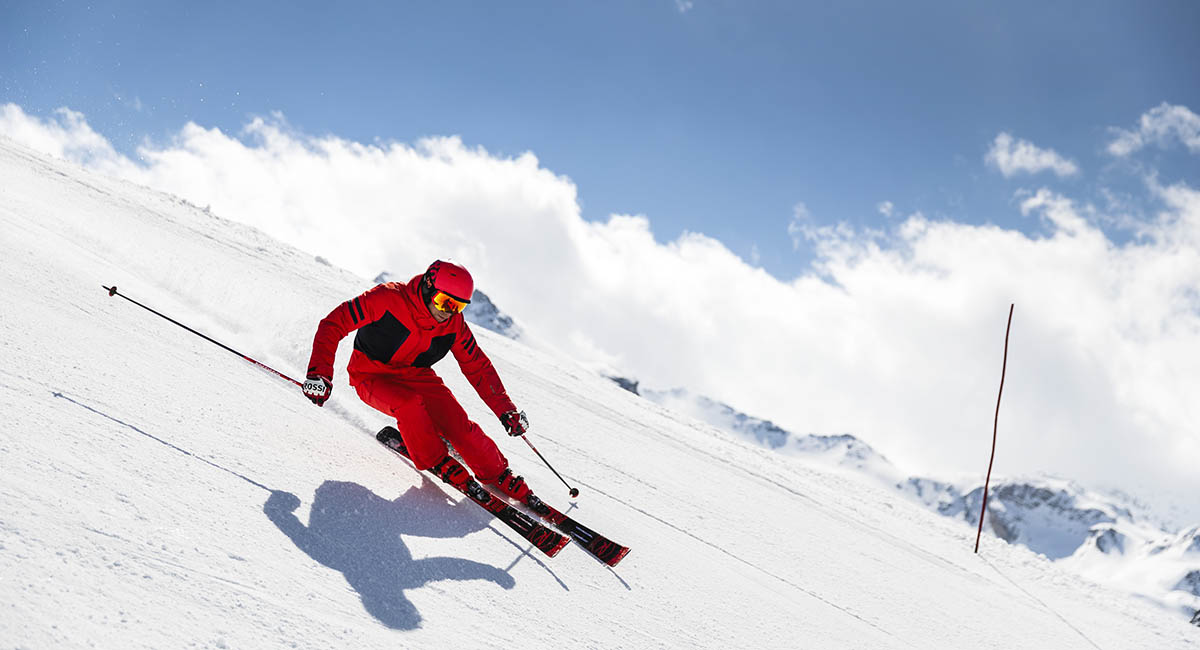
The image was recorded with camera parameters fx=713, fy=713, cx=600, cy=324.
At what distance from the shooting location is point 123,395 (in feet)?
13.2

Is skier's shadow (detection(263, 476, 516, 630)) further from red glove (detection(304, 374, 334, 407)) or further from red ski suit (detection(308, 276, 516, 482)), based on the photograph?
red glove (detection(304, 374, 334, 407))

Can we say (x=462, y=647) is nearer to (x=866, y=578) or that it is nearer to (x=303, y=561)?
(x=303, y=561)

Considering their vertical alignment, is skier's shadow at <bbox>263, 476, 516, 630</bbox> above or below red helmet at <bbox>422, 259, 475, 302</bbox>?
below

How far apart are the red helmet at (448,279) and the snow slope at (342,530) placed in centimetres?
120

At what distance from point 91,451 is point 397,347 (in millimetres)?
2162

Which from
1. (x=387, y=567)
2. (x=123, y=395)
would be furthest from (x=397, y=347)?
(x=387, y=567)

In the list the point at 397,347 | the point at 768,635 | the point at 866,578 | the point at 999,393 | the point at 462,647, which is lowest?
the point at 462,647

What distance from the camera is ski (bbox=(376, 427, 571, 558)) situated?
423 centimetres

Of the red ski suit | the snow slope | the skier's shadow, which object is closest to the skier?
the red ski suit

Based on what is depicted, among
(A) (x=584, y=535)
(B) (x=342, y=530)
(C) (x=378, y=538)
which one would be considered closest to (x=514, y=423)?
(A) (x=584, y=535)

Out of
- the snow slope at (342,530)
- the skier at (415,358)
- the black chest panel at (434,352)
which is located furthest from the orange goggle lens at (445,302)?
the snow slope at (342,530)

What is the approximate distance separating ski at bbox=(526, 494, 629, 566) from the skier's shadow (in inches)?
21.2

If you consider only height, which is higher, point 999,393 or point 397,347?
point 999,393

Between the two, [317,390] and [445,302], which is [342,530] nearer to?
[317,390]
